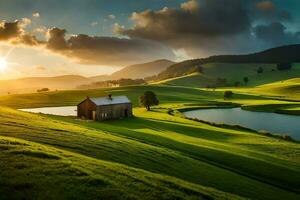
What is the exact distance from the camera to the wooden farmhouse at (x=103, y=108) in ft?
306

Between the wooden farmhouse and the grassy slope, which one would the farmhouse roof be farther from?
the grassy slope

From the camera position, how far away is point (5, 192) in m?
17.9

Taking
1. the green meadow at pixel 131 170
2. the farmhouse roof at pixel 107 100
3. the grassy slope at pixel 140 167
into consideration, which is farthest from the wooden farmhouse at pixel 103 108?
the grassy slope at pixel 140 167

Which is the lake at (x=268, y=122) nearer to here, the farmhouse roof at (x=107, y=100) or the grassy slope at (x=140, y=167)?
the farmhouse roof at (x=107, y=100)

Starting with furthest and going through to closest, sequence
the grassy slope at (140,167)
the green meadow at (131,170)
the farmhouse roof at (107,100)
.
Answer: the farmhouse roof at (107,100)
the grassy slope at (140,167)
the green meadow at (131,170)

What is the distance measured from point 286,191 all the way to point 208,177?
28.0 ft

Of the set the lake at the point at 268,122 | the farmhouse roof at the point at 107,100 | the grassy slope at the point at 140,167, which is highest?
the farmhouse roof at the point at 107,100

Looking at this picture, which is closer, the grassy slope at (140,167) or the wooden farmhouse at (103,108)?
the grassy slope at (140,167)

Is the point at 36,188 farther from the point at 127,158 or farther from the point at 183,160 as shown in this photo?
the point at 183,160

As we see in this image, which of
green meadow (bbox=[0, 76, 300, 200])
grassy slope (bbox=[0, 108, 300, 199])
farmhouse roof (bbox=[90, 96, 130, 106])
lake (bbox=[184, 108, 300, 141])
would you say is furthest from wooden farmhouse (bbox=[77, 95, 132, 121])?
grassy slope (bbox=[0, 108, 300, 199])

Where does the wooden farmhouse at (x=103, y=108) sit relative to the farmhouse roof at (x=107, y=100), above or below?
→ below

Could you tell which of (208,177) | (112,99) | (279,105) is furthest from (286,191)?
(279,105)

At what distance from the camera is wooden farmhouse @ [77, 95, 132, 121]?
3669 inches

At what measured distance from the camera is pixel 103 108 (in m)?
93.8
